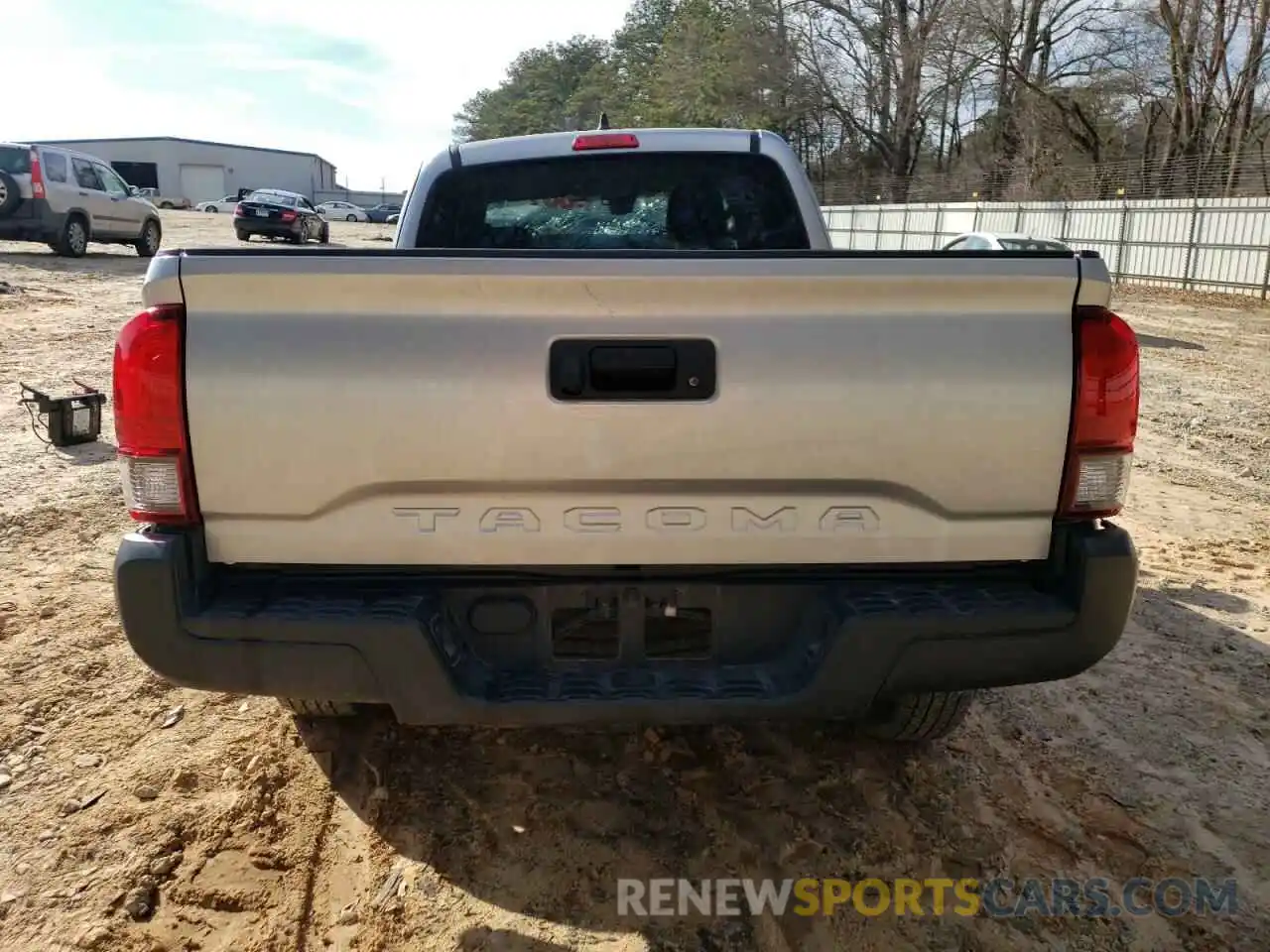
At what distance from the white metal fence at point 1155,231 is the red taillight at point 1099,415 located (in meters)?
14.9

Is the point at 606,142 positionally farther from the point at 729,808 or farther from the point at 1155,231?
the point at 1155,231

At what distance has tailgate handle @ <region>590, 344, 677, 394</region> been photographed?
2.21 meters

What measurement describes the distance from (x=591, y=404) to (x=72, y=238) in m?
18.8

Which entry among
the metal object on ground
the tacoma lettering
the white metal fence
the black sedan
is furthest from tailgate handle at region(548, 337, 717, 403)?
the black sedan

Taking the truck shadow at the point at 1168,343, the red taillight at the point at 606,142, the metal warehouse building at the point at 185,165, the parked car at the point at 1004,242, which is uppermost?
the metal warehouse building at the point at 185,165

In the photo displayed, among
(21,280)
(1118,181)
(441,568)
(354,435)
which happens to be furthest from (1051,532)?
(1118,181)

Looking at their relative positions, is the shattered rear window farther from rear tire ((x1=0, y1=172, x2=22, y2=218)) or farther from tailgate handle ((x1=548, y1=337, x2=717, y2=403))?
rear tire ((x1=0, y1=172, x2=22, y2=218))

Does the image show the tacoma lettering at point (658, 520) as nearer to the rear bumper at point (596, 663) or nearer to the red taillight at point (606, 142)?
the rear bumper at point (596, 663)

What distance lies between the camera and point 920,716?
2.92 metres

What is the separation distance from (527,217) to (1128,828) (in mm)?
3079

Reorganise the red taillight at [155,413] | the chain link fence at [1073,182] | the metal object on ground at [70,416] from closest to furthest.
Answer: the red taillight at [155,413], the metal object on ground at [70,416], the chain link fence at [1073,182]

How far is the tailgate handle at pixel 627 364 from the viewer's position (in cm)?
221

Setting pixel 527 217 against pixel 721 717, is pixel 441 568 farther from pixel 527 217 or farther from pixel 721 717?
pixel 527 217

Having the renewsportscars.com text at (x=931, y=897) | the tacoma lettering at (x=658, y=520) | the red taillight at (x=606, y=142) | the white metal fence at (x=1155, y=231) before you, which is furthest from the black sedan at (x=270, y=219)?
the renewsportscars.com text at (x=931, y=897)
